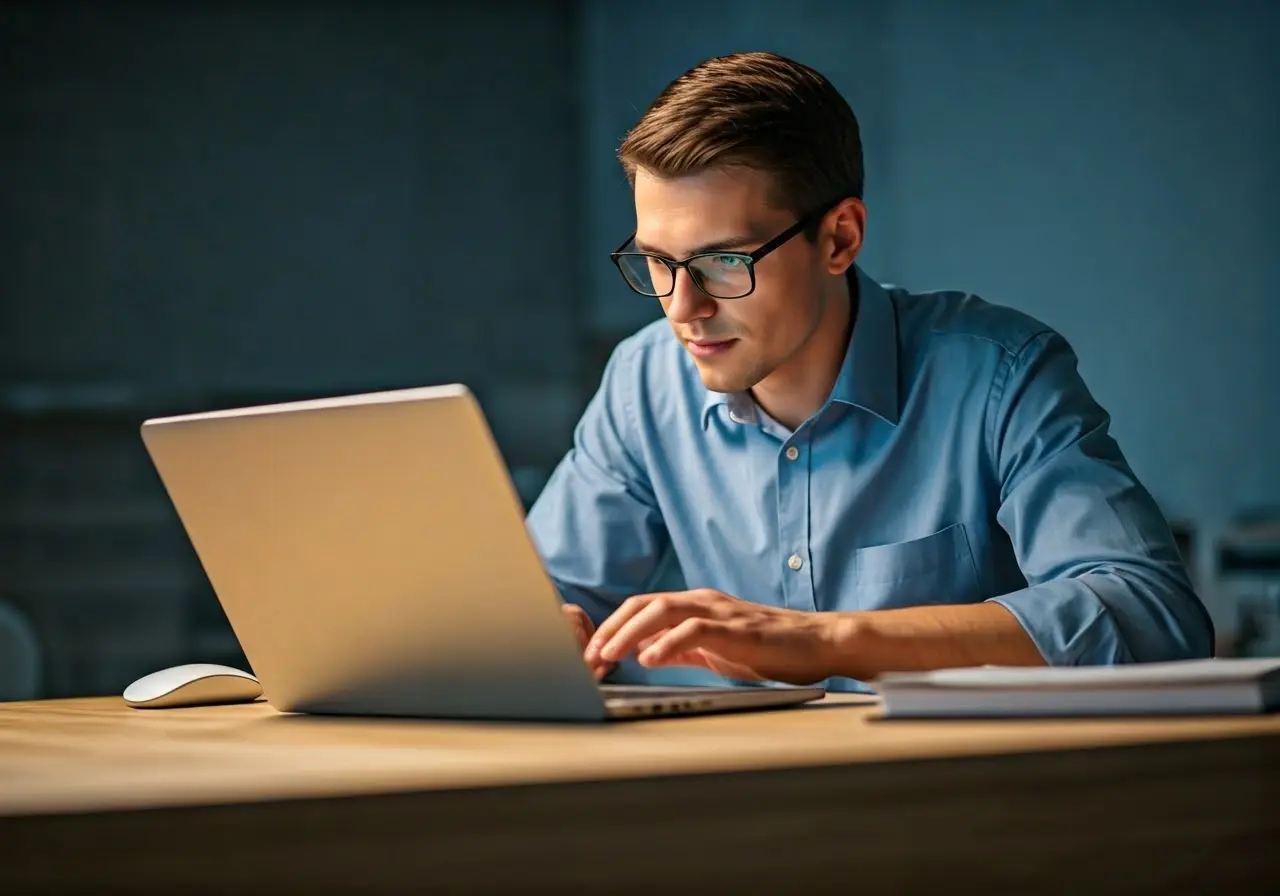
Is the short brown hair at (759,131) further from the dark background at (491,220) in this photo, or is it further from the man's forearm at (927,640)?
the dark background at (491,220)

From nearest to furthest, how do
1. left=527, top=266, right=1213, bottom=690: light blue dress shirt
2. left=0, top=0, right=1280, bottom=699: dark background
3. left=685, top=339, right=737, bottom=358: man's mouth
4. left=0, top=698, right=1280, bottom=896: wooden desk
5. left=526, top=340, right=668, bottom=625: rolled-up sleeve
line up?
left=0, top=698, right=1280, bottom=896: wooden desk
left=527, top=266, right=1213, bottom=690: light blue dress shirt
left=685, top=339, right=737, bottom=358: man's mouth
left=526, top=340, right=668, bottom=625: rolled-up sleeve
left=0, top=0, right=1280, bottom=699: dark background

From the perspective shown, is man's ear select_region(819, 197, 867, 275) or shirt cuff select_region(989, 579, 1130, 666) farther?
man's ear select_region(819, 197, 867, 275)

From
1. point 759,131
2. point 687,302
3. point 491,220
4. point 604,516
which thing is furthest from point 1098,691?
point 491,220

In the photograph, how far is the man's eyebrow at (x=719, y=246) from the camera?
4.92ft

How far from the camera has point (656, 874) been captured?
693mm

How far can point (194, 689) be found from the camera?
1.26 metres

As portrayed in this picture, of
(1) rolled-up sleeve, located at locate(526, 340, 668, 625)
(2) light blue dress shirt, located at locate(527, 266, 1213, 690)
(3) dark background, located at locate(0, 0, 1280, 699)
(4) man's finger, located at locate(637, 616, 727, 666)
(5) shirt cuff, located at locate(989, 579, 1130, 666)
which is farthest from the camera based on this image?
(3) dark background, located at locate(0, 0, 1280, 699)

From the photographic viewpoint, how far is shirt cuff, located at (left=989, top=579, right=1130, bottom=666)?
1.21 meters

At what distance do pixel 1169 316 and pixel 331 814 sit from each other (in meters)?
3.41

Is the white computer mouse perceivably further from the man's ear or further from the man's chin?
the man's ear

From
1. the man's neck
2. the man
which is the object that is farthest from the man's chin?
the man's neck

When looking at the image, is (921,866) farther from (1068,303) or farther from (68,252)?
(68,252)

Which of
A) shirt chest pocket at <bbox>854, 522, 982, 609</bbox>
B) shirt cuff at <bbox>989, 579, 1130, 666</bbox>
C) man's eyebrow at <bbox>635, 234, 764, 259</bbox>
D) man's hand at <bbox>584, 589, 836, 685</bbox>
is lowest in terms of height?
shirt chest pocket at <bbox>854, 522, 982, 609</bbox>

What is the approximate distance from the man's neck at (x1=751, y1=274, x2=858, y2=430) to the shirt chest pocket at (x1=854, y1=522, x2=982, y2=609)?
0.61 feet
